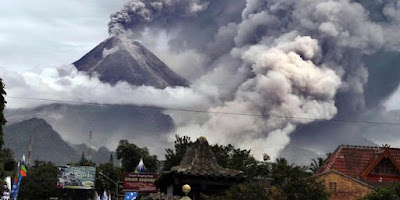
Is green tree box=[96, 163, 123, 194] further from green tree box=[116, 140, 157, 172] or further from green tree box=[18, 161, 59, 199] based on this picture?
green tree box=[18, 161, 59, 199]

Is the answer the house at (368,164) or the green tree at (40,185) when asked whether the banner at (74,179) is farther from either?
the house at (368,164)

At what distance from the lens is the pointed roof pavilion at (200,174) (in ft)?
47.9

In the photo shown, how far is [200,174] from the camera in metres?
14.5

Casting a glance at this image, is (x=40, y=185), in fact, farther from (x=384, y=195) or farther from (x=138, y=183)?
(x=384, y=195)

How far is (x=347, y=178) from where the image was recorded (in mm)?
55094

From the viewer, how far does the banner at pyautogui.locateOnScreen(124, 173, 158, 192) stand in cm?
3947

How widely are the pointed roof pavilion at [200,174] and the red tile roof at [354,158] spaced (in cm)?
4842

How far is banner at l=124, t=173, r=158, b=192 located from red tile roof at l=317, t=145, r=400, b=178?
88.8 feet

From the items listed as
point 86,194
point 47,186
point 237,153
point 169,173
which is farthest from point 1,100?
point 47,186

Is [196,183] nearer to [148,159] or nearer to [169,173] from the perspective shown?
[169,173]

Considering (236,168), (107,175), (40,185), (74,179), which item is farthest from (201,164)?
(40,185)

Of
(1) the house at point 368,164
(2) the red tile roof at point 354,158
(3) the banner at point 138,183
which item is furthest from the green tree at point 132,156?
(3) the banner at point 138,183

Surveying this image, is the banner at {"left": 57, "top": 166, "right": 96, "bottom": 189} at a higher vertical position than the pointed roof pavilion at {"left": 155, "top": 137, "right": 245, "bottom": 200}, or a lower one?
higher

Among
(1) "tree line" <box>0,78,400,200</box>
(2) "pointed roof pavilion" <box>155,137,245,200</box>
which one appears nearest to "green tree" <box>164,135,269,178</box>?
(1) "tree line" <box>0,78,400,200</box>
